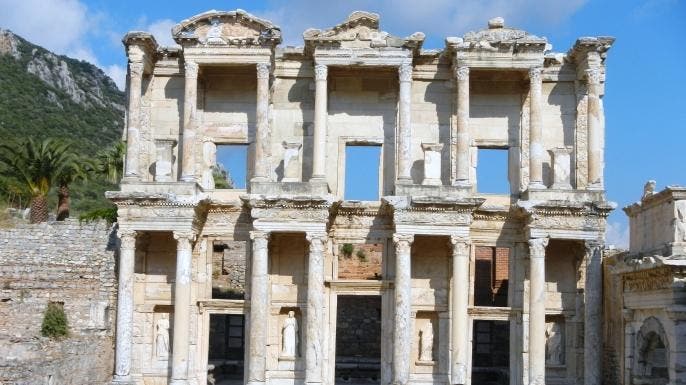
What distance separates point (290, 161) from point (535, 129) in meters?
6.13

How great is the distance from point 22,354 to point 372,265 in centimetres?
1536

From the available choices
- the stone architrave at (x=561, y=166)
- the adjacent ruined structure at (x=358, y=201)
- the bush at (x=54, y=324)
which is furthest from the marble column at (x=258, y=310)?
the stone architrave at (x=561, y=166)

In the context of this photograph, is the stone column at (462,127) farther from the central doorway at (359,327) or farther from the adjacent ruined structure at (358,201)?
the central doorway at (359,327)

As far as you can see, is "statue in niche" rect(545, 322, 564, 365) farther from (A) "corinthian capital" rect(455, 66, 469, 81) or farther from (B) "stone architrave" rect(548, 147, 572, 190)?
(A) "corinthian capital" rect(455, 66, 469, 81)

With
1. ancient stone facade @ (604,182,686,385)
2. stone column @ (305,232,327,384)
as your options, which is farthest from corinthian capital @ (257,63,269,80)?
ancient stone facade @ (604,182,686,385)

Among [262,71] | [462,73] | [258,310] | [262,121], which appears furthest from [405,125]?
[258,310]

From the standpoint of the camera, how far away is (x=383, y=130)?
24.4 m

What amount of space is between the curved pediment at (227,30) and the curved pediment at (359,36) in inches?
38.5

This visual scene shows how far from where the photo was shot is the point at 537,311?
73.7ft

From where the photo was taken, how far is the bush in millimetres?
24719

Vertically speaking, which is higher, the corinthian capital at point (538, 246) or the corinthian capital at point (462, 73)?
the corinthian capital at point (462, 73)

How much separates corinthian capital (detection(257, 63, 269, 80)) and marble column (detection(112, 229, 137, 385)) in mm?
4948

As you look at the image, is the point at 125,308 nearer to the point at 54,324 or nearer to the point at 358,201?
the point at 54,324

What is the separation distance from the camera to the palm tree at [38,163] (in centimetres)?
3569
